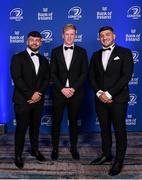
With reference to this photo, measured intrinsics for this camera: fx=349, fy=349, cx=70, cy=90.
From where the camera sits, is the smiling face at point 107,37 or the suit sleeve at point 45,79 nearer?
the smiling face at point 107,37

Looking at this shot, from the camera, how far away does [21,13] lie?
240 inches

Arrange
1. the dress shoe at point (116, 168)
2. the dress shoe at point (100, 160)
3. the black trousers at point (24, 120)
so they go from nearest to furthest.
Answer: the dress shoe at point (116, 168), the black trousers at point (24, 120), the dress shoe at point (100, 160)

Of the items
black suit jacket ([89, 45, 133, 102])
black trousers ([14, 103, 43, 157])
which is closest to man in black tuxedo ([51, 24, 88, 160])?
black trousers ([14, 103, 43, 157])

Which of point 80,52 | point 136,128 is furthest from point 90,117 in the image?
point 80,52

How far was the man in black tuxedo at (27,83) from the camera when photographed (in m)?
4.35

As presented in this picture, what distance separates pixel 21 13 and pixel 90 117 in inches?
88.0

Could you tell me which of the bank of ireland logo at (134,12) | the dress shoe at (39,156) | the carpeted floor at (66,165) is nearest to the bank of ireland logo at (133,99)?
the carpeted floor at (66,165)

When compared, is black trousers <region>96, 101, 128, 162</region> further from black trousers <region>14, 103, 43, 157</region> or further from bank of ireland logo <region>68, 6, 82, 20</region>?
bank of ireland logo <region>68, 6, 82, 20</region>

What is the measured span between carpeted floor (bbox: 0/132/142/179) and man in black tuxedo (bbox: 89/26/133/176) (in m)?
0.23

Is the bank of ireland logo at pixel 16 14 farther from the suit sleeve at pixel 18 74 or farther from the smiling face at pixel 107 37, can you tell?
the smiling face at pixel 107 37

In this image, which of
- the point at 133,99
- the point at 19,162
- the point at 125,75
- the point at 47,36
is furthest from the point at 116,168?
the point at 47,36

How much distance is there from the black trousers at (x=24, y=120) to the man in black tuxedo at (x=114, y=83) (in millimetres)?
847

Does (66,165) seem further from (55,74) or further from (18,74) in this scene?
(18,74)

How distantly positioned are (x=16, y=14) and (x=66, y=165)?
2.90m
